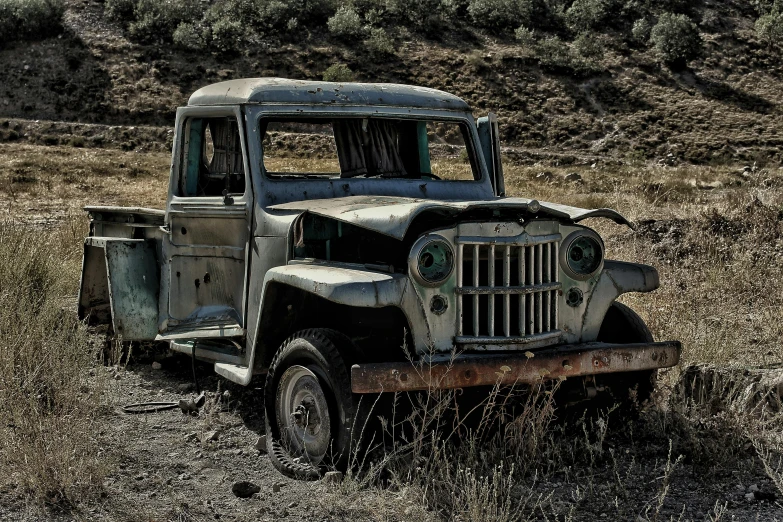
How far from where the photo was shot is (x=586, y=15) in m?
53.5

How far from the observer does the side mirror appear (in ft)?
20.4

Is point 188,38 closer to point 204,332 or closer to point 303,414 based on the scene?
point 204,332

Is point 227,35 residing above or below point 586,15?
below

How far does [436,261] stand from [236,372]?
1.53 m

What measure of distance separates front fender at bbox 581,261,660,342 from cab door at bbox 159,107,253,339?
1915 millimetres

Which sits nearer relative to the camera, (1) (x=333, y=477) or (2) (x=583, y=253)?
(1) (x=333, y=477)

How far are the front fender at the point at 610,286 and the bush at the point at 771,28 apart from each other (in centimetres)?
4971

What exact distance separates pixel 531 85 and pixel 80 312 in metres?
41.5

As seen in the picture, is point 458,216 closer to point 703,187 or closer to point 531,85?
point 703,187

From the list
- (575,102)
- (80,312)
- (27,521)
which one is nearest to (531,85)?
(575,102)

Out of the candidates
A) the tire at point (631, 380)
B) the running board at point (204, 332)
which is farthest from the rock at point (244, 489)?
the tire at point (631, 380)

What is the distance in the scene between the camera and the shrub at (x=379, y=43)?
1895 inches

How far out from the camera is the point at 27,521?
4.04 metres

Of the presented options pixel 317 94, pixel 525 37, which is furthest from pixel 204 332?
pixel 525 37
